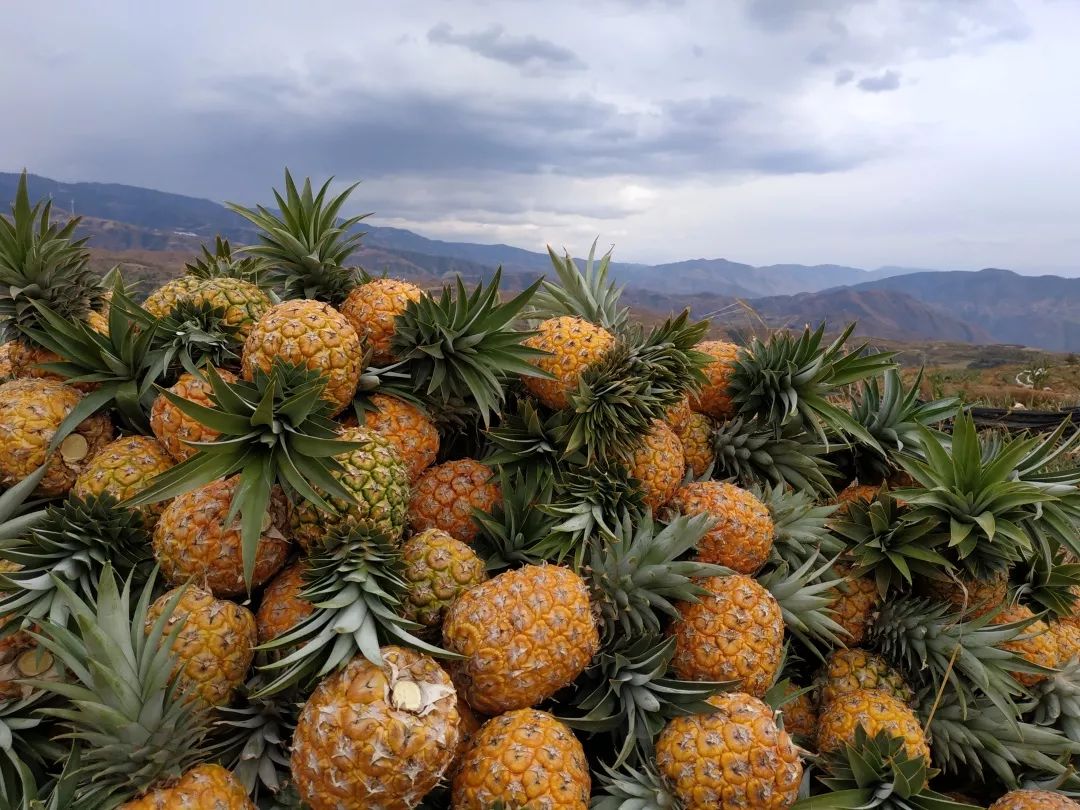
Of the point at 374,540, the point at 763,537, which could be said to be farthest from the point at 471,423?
the point at 763,537

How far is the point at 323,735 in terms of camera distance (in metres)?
2.44

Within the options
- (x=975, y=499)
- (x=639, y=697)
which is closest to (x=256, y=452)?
(x=639, y=697)

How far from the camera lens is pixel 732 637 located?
3.23 metres

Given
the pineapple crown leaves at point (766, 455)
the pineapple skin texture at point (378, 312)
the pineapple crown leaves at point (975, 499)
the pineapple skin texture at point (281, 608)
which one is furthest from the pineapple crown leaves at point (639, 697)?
the pineapple skin texture at point (378, 312)

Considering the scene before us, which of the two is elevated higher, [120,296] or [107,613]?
[120,296]

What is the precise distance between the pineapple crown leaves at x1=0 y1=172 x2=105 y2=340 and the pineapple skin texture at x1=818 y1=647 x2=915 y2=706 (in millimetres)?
4944

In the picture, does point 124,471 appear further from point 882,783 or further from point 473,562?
point 882,783

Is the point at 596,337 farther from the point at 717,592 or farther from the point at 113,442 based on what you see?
the point at 113,442

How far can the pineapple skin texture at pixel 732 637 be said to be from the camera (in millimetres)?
3221

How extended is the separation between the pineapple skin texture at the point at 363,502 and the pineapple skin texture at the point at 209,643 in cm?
44

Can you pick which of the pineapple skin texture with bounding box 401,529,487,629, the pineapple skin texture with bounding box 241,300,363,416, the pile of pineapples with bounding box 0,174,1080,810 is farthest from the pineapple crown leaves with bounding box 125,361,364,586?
the pineapple skin texture with bounding box 401,529,487,629

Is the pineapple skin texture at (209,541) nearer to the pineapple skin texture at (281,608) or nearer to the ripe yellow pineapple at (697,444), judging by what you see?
the pineapple skin texture at (281,608)

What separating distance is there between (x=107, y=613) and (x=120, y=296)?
1.84 m

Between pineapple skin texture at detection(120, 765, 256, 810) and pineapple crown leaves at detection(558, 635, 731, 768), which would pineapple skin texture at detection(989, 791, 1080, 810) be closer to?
pineapple crown leaves at detection(558, 635, 731, 768)
